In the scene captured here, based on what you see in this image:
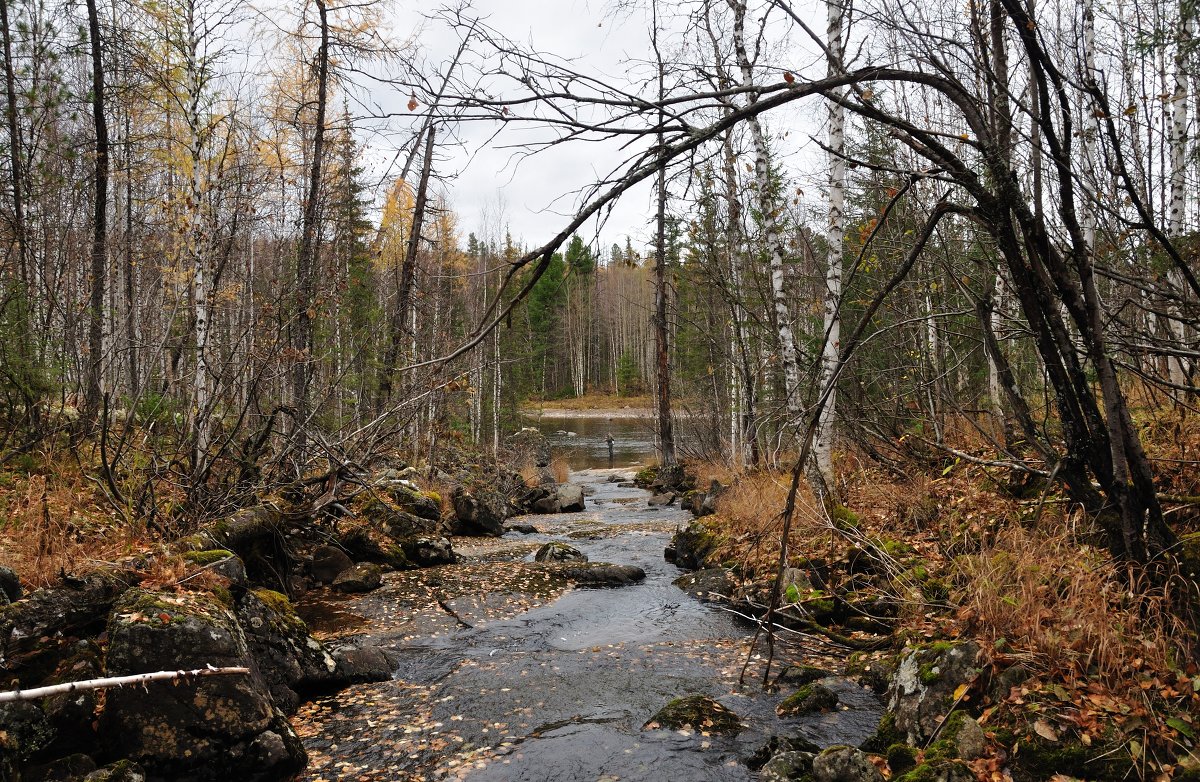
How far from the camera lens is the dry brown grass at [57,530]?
495 cm

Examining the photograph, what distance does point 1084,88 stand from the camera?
370cm

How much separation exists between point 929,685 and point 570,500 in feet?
50.1

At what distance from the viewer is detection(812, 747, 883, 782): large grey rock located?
3908 millimetres

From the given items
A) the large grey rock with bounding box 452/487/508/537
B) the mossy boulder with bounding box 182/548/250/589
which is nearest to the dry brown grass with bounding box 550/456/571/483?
the large grey rock with bounding box 452/487/508/537

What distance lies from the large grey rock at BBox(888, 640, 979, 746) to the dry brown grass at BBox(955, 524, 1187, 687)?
241mm

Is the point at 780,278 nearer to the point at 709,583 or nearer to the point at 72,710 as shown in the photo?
the point at 709,583

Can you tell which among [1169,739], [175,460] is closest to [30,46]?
[175,460]

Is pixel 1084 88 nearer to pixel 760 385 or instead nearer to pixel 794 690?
pixel 794 690

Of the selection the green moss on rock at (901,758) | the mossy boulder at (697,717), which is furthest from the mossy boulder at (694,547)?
the green moss on rock at (901,758)

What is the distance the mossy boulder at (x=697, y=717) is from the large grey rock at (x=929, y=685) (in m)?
1.18

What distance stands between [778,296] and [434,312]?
36.6ft

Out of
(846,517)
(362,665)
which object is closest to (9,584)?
(362,665)

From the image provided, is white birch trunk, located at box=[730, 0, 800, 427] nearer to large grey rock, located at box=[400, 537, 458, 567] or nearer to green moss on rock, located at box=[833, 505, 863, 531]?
green moss on rock, located at box=[833, 505, 863, 531]

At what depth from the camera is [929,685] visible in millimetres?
4441
